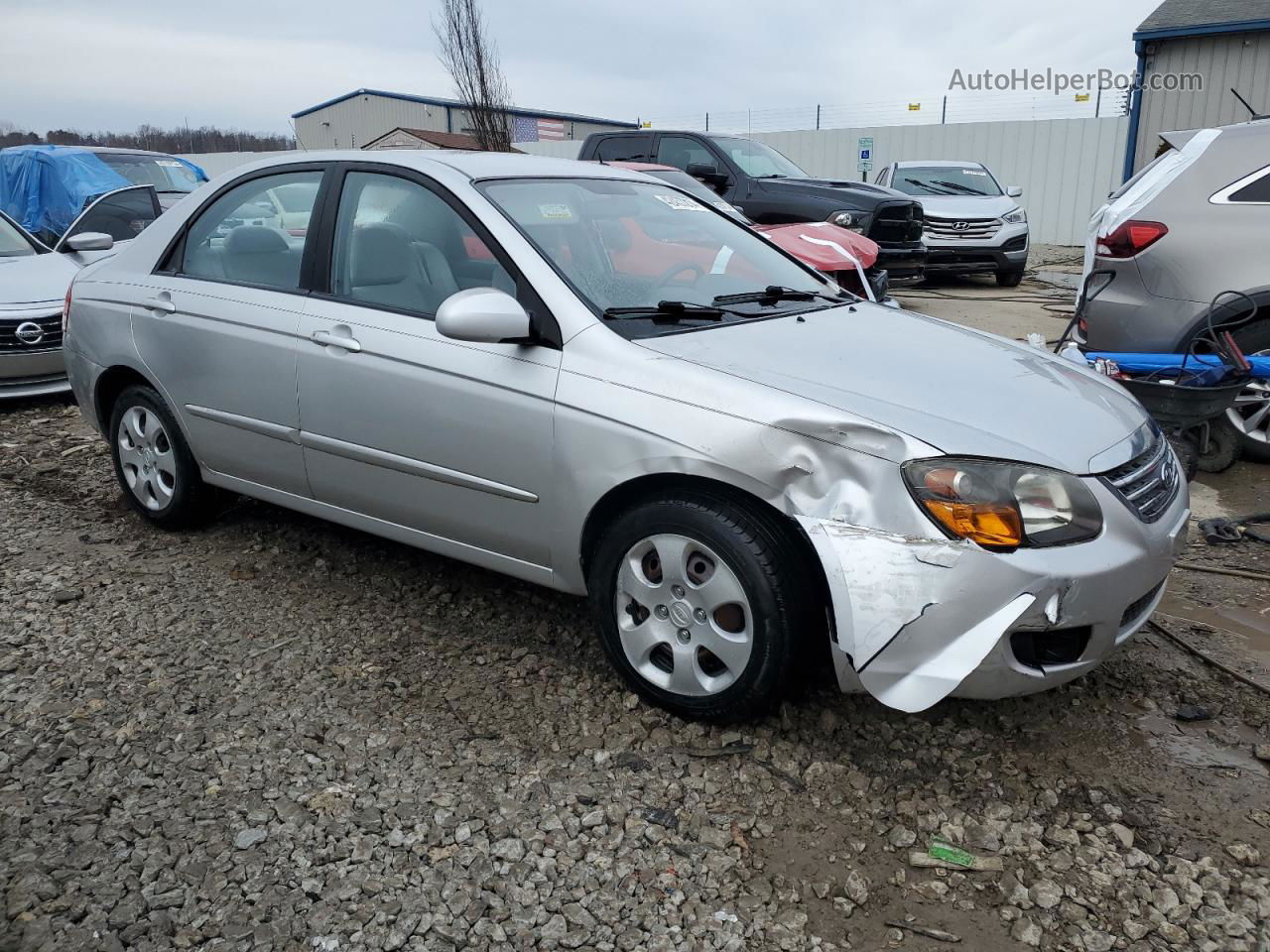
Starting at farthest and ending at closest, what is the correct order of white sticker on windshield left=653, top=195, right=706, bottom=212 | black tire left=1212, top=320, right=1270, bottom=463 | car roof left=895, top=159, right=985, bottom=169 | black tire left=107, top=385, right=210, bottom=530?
1. car roof left=895, top=159, right=985, bottom=169
2. black tire left=1212, top=320, right=1270, bottom=463
3. black tire left=107, top=385, right=210, bottom=530
4. white sticker on windshield left=653, top=195, right=706, bottom=212

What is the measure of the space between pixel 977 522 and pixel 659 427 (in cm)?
87

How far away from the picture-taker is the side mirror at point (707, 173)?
10.5 metres

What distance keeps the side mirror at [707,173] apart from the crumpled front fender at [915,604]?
8412mm

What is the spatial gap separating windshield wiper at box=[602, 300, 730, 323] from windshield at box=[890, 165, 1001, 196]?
12.0m

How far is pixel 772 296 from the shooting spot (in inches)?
143

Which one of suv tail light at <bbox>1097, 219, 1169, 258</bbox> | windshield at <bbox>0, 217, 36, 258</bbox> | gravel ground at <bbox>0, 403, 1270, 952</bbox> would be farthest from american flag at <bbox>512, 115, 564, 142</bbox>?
gravel ground at <bbox>0, 403, 1270, 952</bbox>

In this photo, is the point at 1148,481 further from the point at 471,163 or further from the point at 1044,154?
the point at 1044,154

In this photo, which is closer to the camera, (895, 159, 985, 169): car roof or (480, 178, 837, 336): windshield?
(480, 178, 837, 336): windshield

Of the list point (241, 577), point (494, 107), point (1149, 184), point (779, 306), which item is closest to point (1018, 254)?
point (1149, 184)

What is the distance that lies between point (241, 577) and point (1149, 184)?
4966 mm

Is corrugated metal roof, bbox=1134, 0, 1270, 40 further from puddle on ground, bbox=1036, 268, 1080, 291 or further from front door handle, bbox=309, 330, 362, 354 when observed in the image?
front door handle, bbox=309, 330, 362, 354

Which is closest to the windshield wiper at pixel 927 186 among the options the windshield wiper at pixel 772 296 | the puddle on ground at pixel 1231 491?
the puddle on ground at pixel 1231 491

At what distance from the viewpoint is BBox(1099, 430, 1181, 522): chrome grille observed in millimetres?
2740

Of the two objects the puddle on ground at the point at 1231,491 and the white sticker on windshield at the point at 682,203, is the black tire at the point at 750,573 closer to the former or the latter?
the white sticker on windshield at the point at 682,203
